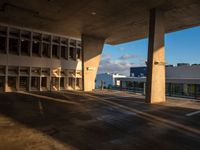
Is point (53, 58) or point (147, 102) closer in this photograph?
point (147, 102)

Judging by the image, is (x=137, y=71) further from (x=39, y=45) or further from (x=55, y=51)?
(x=39, y=45)

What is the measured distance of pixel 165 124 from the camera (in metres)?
6.73

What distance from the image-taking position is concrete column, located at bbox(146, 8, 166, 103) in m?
12.2

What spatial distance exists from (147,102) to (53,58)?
1278 centimetres

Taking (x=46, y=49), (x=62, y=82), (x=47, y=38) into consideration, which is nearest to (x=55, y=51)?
(x=46, y=49)

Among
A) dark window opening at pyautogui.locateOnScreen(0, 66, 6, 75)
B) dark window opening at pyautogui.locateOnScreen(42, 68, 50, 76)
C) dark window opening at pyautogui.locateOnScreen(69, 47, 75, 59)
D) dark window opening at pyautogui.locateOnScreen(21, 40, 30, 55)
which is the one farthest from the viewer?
dark window opening at pyautogui.locateOnScreen(69, 47, 75, 59)

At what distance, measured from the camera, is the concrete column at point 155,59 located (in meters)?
12.2

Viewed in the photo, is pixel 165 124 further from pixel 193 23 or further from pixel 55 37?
pixel 55 37

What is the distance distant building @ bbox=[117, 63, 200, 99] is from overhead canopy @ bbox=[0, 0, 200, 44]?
6.61 m

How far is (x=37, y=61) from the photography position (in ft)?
64.5

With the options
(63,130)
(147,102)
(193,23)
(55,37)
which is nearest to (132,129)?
(63,130)

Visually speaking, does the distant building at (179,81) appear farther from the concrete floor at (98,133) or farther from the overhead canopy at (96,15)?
the concrete floor at (98,133)

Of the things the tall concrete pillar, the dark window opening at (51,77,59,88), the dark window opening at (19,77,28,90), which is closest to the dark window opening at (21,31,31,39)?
the dark window opening at (19,77,28,90)

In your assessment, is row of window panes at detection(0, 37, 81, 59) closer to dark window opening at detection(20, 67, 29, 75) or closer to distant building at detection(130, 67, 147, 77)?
dark window opening at detection(20, 67, 29, 75)
